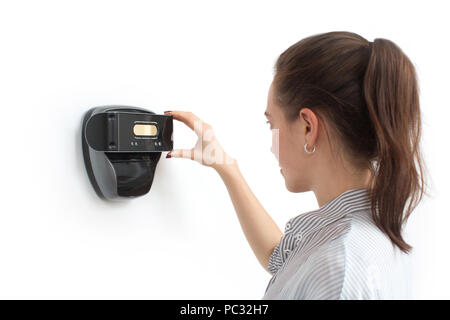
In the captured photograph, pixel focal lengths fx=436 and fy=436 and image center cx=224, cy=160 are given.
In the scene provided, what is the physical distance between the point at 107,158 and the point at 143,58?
0.68 ft

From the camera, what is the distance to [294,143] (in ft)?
2.54

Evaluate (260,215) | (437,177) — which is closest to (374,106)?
(260,215)

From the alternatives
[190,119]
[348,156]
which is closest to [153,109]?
[190,119]

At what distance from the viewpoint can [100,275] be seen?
0.76m

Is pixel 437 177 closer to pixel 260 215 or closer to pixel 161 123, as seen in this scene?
pixel 260 215

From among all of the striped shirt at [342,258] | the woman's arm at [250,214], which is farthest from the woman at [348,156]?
the woman's arm at [250,214]

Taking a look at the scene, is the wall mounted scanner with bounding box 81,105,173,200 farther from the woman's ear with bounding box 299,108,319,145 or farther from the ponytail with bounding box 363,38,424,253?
the ponytail with bounding box 363,38,424,253

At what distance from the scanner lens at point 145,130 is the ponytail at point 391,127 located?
1.19 feet

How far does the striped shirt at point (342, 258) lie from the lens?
60cm

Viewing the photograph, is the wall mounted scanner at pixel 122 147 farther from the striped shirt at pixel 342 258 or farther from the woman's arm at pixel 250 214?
the striped shirt at pixel 342 258

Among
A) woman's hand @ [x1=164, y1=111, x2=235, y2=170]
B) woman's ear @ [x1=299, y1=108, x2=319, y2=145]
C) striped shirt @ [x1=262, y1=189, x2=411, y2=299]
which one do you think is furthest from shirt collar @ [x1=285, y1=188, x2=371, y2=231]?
woman's hand @ [x1=164, y1=111, x2=235, y2=170]

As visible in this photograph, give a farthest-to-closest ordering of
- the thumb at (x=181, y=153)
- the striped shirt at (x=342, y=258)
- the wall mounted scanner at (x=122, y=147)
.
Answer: the thumb at (x=181, y=153)
the wall mounted scanner at (x=122, y=147)
the striped shirt at (x=342, y=258)

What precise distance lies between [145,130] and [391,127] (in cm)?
41
